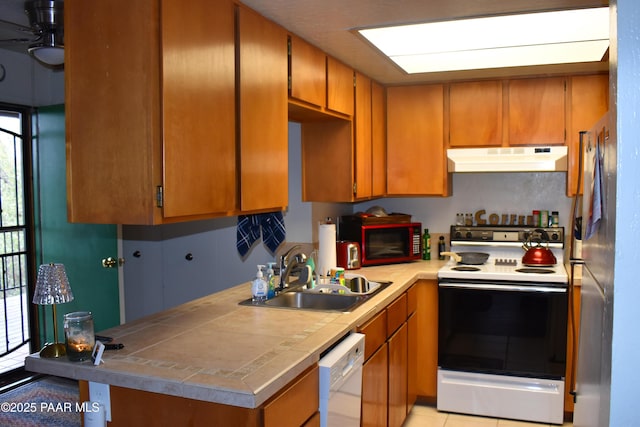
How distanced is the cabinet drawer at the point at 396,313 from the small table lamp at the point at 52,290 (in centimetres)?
164

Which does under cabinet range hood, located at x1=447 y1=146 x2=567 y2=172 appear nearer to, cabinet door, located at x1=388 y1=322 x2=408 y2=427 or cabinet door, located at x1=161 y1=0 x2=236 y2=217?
cabinet door, located at x1=388 y1=322 x2=408 y2=427

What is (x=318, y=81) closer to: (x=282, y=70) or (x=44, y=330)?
(x=282, y=70)

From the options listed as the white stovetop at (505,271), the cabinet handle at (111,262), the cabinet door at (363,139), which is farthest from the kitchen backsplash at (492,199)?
the cabinet handle at (111,262)

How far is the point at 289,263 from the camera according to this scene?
9.73 feet

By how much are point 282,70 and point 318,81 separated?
1.43 ft

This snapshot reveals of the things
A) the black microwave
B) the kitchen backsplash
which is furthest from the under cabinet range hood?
the black microwave

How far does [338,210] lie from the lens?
4219mm

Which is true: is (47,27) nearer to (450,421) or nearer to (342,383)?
(342,383)

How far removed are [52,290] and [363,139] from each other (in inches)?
91.3

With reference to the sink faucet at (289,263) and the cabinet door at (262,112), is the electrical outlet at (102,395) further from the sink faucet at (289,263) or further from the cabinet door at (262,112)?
the sink faucet at (289,263)

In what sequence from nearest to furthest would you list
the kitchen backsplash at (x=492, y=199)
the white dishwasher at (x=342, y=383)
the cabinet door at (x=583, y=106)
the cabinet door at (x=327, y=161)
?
the white dishwasher at (x=342, y=383) → the cabinet door at (x=327, y=161) → the cabinet door at (x=583, y=106) → the kitchen backsplash at (x=492, y=199)

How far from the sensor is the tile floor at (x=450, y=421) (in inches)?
137

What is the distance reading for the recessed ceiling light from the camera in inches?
101

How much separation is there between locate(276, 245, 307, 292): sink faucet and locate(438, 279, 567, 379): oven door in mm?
1069
